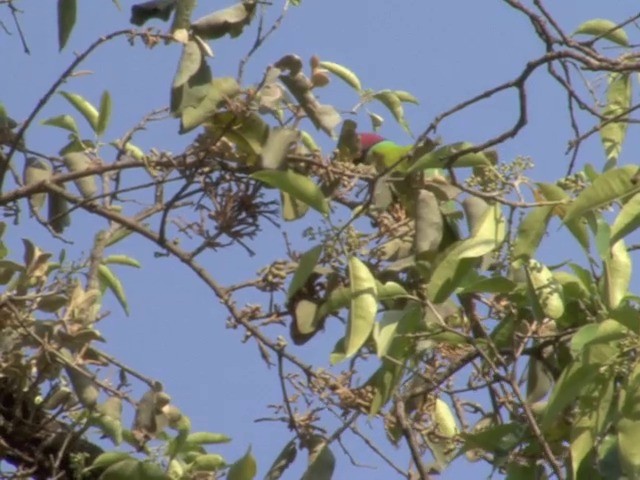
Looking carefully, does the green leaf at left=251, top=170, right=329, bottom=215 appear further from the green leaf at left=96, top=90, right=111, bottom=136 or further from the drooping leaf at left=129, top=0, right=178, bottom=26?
the green leaf at left=96, top=90, right=111, bottom=136

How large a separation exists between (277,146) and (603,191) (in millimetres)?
424

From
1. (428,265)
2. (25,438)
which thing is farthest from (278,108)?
(25,438)

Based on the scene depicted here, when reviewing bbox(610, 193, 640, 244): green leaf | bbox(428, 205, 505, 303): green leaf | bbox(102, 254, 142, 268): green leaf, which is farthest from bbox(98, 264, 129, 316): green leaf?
bbox(610, 193, 640, 244): green leaf

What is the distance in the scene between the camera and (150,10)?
1682 millimetres

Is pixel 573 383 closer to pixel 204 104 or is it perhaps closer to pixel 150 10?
pixel 204 104

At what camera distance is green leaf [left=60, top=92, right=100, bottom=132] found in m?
2.05

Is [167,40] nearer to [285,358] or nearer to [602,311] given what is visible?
[285,358]

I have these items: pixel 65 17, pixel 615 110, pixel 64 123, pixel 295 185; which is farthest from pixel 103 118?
pixel 615 110

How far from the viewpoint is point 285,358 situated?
1.70 meters

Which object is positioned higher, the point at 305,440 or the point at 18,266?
the point at 18,266

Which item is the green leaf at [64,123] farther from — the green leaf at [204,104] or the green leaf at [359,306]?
the green leaf at [359,306]

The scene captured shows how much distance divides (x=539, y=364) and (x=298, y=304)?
34 centimetres

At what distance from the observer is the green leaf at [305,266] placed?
5.14ft

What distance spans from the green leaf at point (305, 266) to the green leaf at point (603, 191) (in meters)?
0.30
